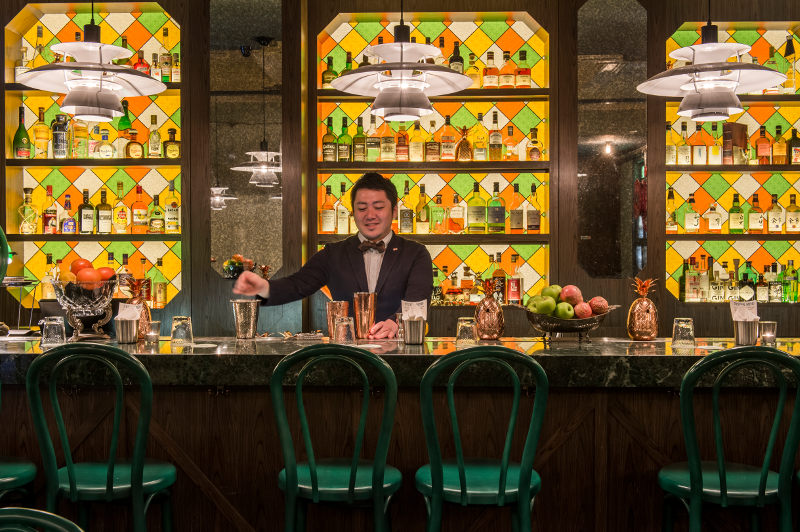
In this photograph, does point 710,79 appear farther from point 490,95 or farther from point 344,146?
point 344,146

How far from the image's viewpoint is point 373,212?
10.9ft

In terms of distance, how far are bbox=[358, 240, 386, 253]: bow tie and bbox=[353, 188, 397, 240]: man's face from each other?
4cm

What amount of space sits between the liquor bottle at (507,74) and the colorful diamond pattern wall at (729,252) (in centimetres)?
124

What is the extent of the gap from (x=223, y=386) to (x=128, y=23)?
2891mm

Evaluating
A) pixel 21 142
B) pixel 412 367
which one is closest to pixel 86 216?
pixel 21 142

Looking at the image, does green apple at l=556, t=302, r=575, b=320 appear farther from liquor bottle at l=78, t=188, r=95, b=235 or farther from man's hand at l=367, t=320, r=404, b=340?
liquor bottle at l=78, t=188, r=95, b=235

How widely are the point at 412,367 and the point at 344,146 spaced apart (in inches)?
87.3

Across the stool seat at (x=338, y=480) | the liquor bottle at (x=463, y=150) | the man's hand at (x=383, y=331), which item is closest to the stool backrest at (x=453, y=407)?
the stool seat at (x=338, y=480)

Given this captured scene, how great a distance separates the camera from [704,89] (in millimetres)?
2633

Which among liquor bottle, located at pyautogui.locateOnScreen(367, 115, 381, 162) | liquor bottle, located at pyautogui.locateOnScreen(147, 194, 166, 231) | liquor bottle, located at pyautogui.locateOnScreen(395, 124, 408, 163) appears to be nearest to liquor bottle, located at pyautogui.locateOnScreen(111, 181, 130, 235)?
liquor bottle, located at pyautogui.locateOnScreen(147, 194, 166, 231)

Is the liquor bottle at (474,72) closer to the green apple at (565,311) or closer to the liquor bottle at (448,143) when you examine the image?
the liquor bottle at (448,143)

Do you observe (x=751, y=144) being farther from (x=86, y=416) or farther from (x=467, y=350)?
(x=86, y=416)

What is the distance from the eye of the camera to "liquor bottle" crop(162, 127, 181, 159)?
4145 mm

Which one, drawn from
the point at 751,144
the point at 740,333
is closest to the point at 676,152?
the point at 751,144
